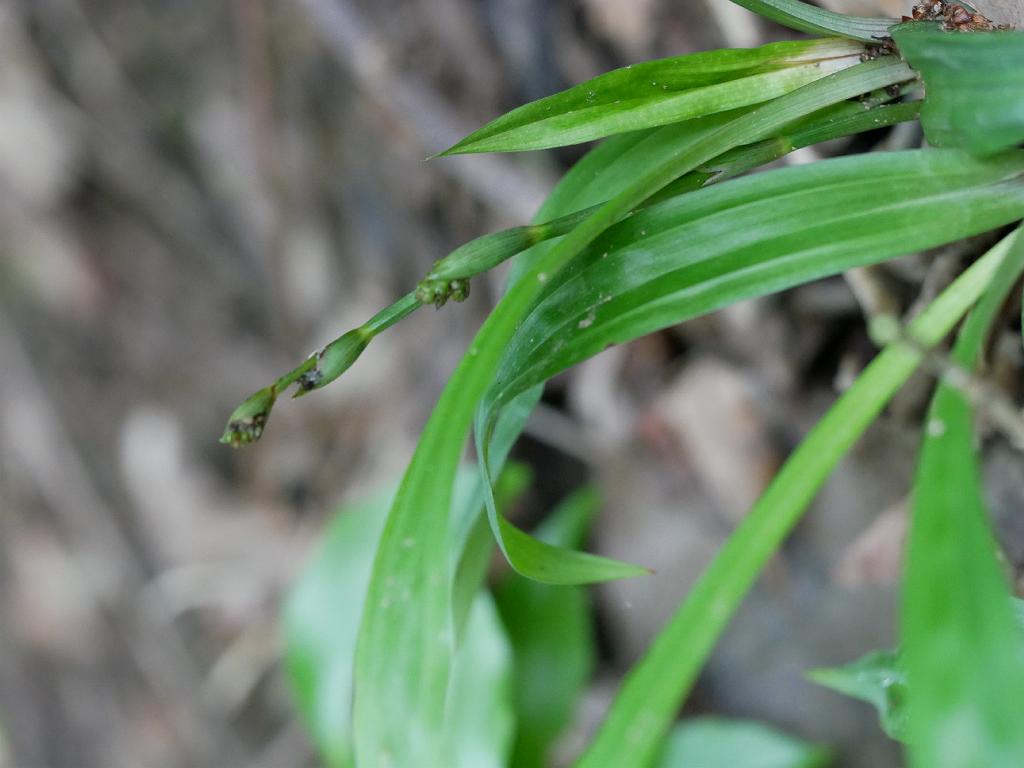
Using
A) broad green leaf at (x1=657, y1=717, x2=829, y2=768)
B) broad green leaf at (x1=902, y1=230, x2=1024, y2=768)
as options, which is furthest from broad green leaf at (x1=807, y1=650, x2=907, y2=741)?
broad green leaf at (x1=657, y1=717, x2=829, y2=768)

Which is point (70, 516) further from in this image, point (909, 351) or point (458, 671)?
point (909, 351)

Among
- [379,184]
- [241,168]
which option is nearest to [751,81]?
[379,184]

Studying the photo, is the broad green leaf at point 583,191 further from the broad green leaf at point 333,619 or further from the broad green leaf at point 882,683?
the broad green leaf at point 333,619

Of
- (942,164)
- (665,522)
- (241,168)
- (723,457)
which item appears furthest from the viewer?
(241,168)

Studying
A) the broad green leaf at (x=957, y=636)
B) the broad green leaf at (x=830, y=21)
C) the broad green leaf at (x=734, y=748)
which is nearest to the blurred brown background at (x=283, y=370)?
the broad green leaf at (x=734, y=748)

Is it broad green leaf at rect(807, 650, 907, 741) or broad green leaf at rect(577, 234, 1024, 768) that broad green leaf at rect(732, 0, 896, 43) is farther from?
broad green leaf at rect(807, 650, 907, 741)
